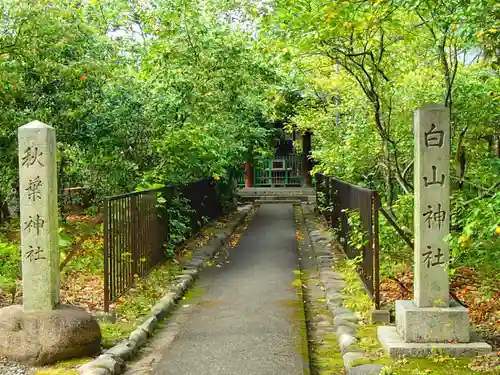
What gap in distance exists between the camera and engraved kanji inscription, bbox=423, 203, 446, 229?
5840 mm

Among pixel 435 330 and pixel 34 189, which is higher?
pixel 34 189

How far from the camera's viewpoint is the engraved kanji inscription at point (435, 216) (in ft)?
19.2

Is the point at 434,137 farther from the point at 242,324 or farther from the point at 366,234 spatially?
the point at 242,324

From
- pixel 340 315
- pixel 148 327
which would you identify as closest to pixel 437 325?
pixel 340 315

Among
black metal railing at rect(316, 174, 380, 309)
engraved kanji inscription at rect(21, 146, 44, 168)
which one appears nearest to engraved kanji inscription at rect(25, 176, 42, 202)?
engraved kanji inscription at rect(21, 146, 44, 168)

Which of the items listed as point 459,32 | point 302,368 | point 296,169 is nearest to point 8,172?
point 302,368

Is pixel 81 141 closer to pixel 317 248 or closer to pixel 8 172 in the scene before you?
pixel 8 172

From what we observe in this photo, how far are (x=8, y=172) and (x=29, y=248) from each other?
6.03m

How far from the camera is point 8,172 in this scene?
11367 millimetres

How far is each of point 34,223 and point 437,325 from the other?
4.30m

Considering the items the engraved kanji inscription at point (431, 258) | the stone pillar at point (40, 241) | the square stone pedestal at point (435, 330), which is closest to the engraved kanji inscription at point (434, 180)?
the engraved kanji inscription at point (431, 258)

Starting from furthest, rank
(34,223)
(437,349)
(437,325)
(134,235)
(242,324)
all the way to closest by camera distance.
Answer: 1. (134,235)
2. (242,324)
3. (34,223)
4. (437,325)
5. (437,349)

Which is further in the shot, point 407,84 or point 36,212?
point 407,84

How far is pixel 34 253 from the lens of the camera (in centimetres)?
598
